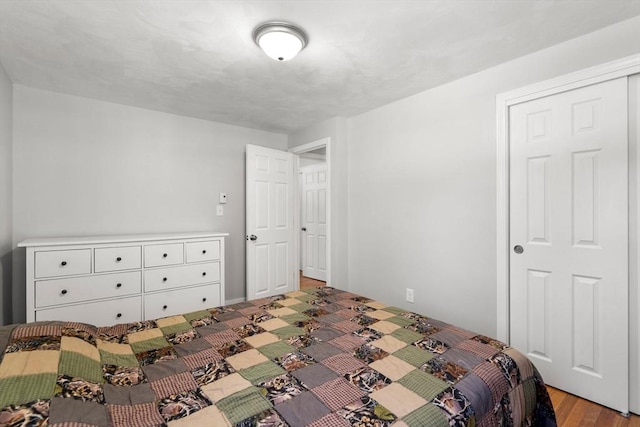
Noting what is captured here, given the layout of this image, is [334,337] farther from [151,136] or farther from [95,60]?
[151,136]

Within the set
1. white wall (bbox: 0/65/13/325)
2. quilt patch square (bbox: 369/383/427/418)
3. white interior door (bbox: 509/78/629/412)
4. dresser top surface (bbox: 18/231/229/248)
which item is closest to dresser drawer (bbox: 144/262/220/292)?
dresser top surface (bbox: 18/231/229/248)

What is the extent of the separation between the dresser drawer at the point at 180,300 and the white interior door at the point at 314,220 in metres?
2.28

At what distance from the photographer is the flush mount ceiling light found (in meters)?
1.81

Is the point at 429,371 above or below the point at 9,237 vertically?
below

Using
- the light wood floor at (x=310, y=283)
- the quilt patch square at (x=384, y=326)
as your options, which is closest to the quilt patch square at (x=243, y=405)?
the quilt patch square at (x=384, y=326)

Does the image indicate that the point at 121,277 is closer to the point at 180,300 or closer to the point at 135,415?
the point at 180,300

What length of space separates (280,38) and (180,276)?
7.63ft

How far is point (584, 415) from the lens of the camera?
1830 millimetres

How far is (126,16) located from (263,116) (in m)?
1.88

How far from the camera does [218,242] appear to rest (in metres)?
3.26

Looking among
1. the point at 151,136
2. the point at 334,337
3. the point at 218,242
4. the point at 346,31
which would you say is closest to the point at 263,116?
the point at 151,136

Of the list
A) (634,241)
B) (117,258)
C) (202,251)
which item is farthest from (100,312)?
(634,241)

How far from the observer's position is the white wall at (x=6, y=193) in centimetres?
240

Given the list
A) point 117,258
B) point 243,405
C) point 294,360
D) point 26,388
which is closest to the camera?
point 26,388
